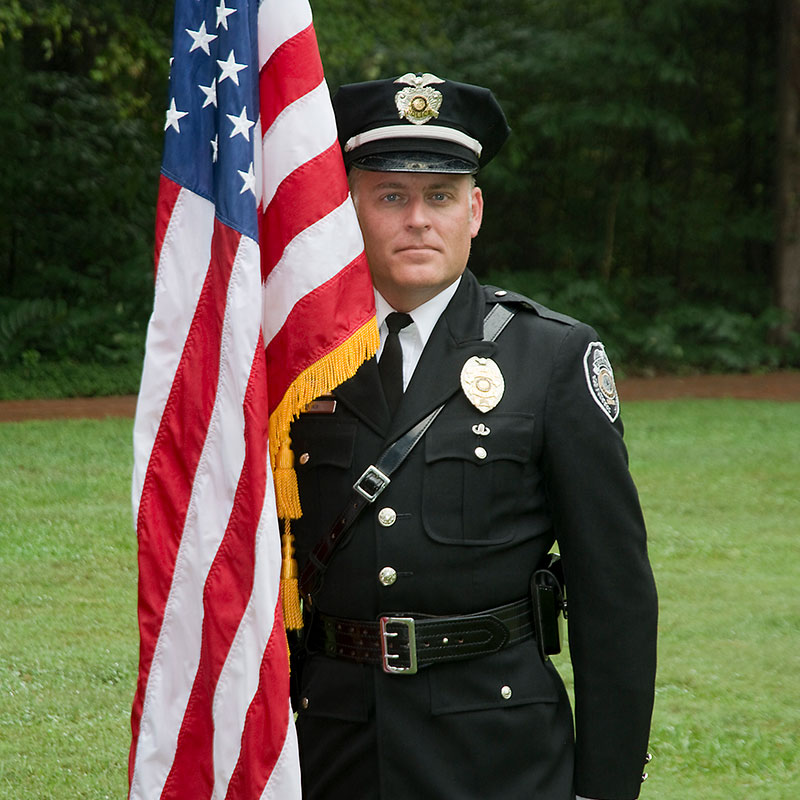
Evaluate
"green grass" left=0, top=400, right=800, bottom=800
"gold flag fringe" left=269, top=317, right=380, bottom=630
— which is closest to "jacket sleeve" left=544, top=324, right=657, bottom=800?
"gold flag fringe" left=269, top=317, right=380, bottom=630

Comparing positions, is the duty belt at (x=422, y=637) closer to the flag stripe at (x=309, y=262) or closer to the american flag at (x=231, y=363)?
the american flag at (x=231, y=363)

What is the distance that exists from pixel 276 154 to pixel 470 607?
35.6 inches

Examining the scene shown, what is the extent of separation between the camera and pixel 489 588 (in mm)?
2385

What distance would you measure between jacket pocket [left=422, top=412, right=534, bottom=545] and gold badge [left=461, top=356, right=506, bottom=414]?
0.05 meters

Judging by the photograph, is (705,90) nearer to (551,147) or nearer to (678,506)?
(551,147)

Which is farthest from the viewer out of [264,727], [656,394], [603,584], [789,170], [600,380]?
[789,170]

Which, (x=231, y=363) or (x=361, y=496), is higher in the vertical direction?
(x=231, y=363)

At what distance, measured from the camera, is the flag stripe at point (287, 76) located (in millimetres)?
2430

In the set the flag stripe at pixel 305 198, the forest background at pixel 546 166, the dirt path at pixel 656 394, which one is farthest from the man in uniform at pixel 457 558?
the forest background at pixel 546 166

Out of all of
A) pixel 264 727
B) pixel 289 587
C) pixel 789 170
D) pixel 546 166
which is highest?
pixel 546 166

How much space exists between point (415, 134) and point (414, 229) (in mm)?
209

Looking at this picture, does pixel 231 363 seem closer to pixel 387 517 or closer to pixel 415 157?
pixel 387 517

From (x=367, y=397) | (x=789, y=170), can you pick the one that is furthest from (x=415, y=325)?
(x=789, y=170)

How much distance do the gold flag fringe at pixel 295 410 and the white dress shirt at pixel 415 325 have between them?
0.11 metres
